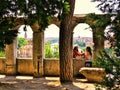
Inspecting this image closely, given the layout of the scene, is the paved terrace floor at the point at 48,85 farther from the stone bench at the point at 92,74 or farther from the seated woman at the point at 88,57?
the seated woman at the point at 88,57

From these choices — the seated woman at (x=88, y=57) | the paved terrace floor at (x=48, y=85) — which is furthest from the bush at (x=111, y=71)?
the seated woman at (x=88, y=57)

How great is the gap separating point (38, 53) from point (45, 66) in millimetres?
825

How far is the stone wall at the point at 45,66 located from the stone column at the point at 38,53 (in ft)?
1.27

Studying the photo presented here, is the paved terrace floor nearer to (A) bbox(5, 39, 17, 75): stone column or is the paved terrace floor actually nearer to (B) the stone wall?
(B) the stone wall

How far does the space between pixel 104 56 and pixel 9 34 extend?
7435 millimetres

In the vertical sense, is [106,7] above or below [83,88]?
above

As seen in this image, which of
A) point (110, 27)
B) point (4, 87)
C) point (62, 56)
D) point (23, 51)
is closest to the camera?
point (110, 27)

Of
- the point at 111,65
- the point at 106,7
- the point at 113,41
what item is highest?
the point at 106,7

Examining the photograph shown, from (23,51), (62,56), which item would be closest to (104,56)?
(62,56)

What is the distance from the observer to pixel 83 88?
1255cm

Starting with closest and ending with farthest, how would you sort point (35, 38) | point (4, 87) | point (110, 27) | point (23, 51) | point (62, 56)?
point (110, 27)
point (4, 87)
point (62, 56)
point (35, 38)
point (23, 51)

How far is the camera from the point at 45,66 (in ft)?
52.7

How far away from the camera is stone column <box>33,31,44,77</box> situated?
1572cm

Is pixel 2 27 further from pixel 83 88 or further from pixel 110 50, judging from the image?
pixel 110 50
